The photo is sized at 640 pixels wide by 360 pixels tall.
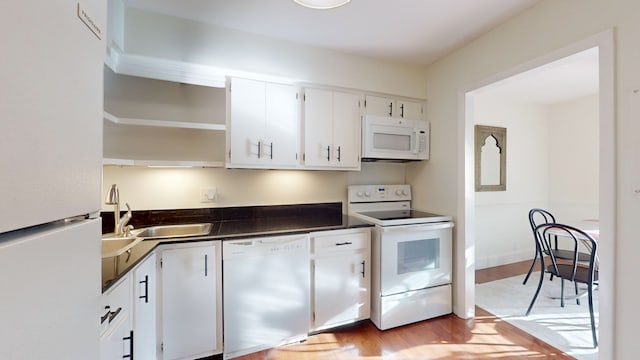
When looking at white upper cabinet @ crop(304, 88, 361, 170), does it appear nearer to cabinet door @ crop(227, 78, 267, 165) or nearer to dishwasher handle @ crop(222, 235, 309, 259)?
cabinet door @ crop(227, 78, 267, 165)

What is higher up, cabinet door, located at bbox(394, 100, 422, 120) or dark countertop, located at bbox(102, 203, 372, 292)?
cabinet door, located at bbox(394, 100, 422, 120)

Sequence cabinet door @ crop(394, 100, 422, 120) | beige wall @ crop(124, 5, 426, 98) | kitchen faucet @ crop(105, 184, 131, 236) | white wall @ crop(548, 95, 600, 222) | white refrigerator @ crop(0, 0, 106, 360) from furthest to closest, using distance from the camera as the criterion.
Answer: white wall @ crop(548, 95, 600, 222), cabinet door @ crop(394, 100, 422, 120), beige wall @ crop(124, 5, 426, 98), kitchen faucet @ crop(105, 184, 131, 236), white refrigerator @ crop(0, 0, 106, 360)

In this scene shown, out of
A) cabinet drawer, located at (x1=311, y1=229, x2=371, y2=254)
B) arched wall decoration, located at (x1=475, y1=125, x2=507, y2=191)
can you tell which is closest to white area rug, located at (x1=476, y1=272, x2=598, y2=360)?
arched wall decoration, located at (x1=475, y1=125, x2=507, y2=191)

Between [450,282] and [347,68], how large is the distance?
2.25 m

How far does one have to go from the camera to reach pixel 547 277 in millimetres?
3209

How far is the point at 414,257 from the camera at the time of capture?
225 cm

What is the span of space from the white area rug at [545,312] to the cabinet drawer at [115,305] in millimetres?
2830

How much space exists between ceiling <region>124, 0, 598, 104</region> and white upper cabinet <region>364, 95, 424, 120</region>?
42 centimetres

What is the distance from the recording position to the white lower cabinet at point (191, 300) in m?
1.63

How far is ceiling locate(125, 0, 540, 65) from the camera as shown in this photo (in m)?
1.78

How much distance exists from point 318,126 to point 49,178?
1.94 m

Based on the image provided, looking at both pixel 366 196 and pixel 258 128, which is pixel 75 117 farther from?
pixel 366 196

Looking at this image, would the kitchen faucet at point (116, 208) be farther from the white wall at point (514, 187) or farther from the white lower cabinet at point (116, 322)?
the white wall at point (514, 187)

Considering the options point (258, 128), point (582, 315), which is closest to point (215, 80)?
point (258, 128)
